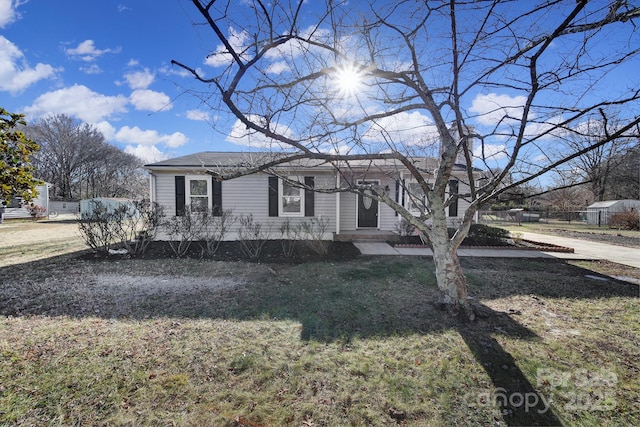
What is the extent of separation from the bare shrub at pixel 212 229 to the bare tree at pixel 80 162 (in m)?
28.9

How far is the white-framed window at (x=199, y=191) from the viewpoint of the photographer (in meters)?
9.40

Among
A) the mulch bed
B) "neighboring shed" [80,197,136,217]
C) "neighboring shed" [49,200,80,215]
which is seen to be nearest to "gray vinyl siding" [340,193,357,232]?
the mulch bed

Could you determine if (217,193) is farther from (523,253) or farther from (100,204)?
(523,253)

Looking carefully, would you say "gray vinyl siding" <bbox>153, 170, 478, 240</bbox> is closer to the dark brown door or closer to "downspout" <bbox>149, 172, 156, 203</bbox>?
"downspout" <bbox>149, 172, 156, 203</bbox>

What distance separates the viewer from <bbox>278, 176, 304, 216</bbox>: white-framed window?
9.73 metres

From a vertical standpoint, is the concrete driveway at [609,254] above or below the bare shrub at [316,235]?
below

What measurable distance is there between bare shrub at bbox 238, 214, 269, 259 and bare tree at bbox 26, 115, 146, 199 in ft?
96.9

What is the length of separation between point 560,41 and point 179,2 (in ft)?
12.2

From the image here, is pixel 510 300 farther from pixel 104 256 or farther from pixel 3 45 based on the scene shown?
pixel 3 45

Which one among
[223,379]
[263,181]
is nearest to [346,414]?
[223,379]

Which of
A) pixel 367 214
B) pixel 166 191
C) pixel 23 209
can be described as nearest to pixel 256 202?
pixel 166 191

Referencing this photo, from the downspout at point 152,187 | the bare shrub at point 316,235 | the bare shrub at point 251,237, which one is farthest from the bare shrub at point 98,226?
the bare shrub at point 316,235

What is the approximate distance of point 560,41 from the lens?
112 inches

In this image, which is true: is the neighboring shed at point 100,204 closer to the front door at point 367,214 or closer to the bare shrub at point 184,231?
the bare shrub at point 184,231
